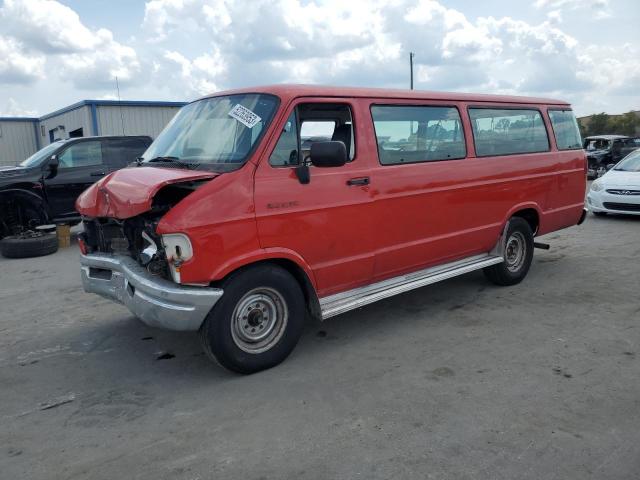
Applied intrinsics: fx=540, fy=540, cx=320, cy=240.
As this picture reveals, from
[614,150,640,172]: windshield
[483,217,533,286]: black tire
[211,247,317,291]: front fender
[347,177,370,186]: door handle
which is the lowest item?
[483,217,533,286]: black tire

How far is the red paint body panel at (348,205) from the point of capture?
3.79 metres

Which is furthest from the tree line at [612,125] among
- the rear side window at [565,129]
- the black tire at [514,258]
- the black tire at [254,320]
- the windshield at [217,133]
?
the black tire at [254,320]

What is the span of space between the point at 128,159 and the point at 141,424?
27.3 ft

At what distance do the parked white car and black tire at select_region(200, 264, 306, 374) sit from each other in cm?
911

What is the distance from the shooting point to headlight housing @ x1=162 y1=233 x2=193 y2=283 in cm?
368

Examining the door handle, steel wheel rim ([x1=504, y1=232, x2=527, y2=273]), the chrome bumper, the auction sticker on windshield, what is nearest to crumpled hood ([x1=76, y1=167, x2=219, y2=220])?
the chrome bumper

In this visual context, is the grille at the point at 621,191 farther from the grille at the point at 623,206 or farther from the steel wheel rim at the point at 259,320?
the steel wheel rim at the point at 259,320

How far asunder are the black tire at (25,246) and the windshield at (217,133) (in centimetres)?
531

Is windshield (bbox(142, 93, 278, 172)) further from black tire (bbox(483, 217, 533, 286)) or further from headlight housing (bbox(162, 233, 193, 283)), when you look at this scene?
black tire (bbox(483, 217, 533, 286))

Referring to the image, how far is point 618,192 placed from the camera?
1101cm

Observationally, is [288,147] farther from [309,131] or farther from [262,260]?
[262,260]

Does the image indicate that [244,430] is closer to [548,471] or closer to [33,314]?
[548,471]

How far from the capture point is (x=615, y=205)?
36.1 feet

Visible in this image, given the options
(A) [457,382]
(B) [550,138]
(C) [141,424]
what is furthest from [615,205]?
(C) [141,424]
